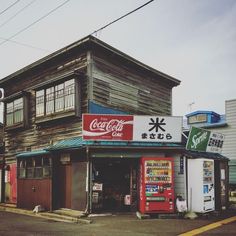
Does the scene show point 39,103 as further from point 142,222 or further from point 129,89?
point 142,222

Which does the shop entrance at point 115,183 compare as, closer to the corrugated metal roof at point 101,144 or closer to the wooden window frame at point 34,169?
the corrugated metal roof at point 101,144

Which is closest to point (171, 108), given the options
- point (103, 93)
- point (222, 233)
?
point (103, 93)

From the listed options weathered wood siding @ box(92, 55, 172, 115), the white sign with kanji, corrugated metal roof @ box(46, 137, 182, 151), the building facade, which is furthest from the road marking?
the building facade

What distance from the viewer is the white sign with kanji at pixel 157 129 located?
51.2 feet

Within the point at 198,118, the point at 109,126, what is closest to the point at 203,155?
the point at 109,126

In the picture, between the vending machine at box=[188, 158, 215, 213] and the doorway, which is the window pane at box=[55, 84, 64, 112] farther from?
the vending machine at box=[188, 158, 215, 213]

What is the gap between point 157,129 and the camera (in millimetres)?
15719

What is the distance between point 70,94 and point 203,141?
23.3ft

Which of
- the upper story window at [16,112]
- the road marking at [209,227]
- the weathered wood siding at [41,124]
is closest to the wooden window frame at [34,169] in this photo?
the weathered wood siding at [41,124]

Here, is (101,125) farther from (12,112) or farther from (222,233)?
(12,112)

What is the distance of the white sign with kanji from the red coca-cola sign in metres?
0.37

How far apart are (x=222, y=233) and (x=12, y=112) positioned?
50.8 feet

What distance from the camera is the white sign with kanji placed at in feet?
51.2

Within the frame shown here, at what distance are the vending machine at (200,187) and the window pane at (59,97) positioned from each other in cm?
719
